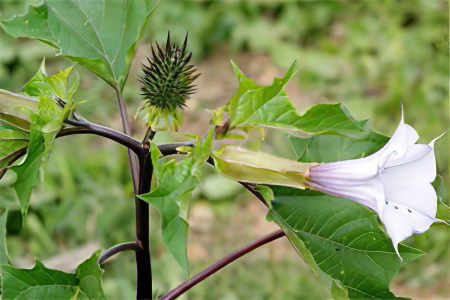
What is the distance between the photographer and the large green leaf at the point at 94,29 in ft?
2.63

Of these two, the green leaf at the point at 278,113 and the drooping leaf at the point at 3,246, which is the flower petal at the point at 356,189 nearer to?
the green leaf at the point at 278,113

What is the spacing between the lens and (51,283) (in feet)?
2.47

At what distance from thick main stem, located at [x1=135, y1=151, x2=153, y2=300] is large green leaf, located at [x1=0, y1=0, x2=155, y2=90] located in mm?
140

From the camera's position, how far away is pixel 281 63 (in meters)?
2.96

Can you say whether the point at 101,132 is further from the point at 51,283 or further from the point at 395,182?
the point at 395,182

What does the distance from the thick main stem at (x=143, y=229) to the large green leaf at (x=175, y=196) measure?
9cm

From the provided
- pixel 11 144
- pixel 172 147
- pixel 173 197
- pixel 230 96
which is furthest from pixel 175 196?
pixel 230 96

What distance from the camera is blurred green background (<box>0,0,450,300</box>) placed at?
81.2 inches

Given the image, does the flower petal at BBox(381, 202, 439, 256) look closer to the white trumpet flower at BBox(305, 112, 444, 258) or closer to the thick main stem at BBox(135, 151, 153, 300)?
the white trumpet flower at BBox(305, 112, 444, 258)

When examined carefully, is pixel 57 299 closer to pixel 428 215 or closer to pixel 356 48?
pixel 428 215

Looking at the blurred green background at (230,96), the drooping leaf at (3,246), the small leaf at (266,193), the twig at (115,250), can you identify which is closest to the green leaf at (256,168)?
the small leaf at (266,193)

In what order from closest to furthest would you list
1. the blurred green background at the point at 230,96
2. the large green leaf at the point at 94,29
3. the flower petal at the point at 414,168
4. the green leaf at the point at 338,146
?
1. the flower petal at the point at 414,168
2. the large green leaf at the point at 94,29
3. the green leaf at the point at 338,146
4. the blurred green background at the point at 230,96

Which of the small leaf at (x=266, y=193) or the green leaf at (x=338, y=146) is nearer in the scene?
the small leaf at (x=266, y=193)

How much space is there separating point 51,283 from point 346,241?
333mm
